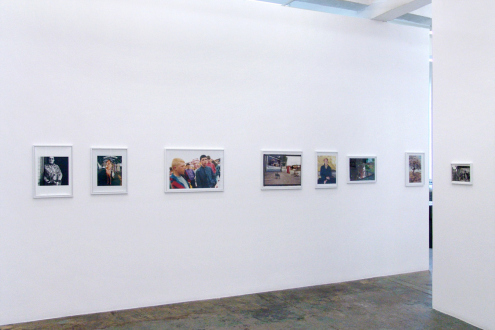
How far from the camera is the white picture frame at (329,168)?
9680mm

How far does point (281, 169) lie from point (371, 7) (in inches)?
184

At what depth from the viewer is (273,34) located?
922 cm

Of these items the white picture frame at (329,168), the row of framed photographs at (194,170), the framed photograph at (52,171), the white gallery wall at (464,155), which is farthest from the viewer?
the white picture frame at (329,168)

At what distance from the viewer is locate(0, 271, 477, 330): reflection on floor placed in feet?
23.5

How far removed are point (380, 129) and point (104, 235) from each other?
678cm

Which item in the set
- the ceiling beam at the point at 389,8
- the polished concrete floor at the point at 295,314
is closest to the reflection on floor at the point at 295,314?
the polished concrete floor at the point at 295,314

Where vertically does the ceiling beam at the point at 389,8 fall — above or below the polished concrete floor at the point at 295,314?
above

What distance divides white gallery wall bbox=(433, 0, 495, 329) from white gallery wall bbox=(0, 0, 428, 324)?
2295 millimetres

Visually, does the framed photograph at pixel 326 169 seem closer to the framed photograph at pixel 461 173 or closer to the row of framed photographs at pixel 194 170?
the row of framed photographs at pixel 194 170

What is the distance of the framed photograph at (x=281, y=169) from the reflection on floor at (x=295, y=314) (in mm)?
2302

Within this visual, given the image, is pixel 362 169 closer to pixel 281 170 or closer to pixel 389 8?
pixel 281 170

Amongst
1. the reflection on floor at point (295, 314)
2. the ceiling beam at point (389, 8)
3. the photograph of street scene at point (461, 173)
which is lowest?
the reflection on floor at point (295, 314)

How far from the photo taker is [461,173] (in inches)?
298

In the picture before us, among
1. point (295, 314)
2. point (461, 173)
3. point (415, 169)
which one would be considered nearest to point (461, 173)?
point (461, 173)
